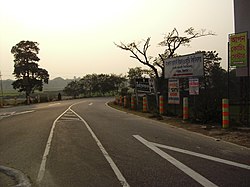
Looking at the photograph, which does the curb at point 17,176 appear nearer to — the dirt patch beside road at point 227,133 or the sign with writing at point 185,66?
the dirt patch beside road at point 227,133

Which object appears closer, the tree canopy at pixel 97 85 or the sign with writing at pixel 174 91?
the sign with writing at pixel 174 91

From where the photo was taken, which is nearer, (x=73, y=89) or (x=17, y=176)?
(x=17, y=176)

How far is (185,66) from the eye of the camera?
65.4ft

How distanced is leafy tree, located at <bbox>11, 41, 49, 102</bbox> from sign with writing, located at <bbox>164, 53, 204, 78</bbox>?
33655 mm

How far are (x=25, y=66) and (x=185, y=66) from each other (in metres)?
36.1

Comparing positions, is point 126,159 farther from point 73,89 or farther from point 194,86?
point 73,89

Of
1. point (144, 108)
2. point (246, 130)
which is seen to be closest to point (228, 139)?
point (246, 130)

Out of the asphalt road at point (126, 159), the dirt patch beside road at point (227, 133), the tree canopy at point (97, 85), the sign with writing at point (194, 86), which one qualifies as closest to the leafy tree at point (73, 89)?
the tree canopy at point (97, 85)

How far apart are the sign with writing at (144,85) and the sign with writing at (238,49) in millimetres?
10271

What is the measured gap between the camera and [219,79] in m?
21.7

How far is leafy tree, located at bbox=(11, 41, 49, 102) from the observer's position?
5109 centimetres

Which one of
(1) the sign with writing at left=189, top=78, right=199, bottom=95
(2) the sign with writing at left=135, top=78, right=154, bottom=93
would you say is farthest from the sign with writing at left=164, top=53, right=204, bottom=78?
(2) the sign with writing at left=135, top=78, right=154, bottom=93

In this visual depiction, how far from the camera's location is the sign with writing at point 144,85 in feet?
84.4

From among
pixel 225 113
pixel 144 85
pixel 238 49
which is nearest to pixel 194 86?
pixel 238 49
